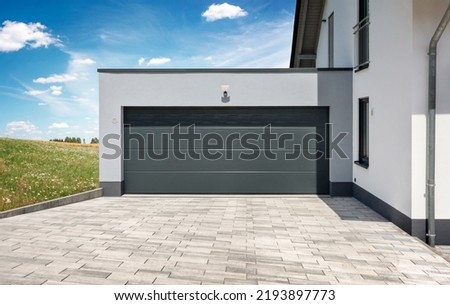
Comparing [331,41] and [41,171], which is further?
[41,171]

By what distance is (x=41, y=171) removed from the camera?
1226cm

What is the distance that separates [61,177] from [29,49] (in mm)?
6003

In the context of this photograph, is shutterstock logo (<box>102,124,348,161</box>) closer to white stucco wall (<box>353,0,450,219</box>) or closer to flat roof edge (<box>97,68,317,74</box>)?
flat roof edge (<box>97,68,317,74</box>)

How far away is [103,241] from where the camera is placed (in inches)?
219

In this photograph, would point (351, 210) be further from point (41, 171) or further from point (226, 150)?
point (41, 171)

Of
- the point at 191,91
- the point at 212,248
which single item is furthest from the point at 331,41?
the point at 212,248

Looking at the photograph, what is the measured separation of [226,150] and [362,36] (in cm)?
425

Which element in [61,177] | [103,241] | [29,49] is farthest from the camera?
[29,49]

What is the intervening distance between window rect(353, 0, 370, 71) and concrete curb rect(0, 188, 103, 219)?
7.07m

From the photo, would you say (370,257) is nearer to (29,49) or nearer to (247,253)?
(247,253)

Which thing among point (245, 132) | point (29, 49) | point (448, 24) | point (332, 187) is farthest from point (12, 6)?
point (448, 24)

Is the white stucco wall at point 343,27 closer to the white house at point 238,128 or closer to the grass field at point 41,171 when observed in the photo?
the white house at point 238,128
